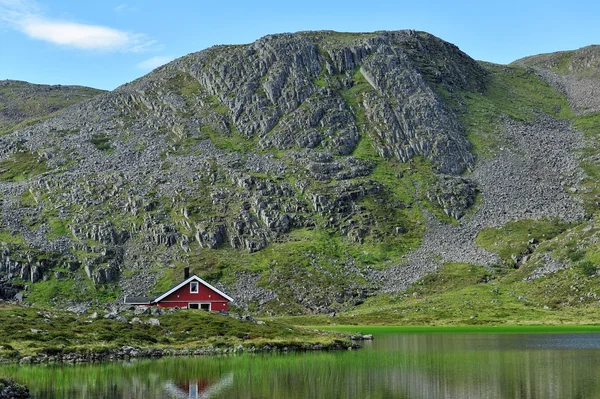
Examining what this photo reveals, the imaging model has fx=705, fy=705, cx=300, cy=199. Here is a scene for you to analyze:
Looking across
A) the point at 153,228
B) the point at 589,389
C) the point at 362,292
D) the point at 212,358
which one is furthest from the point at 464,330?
the point at 153,228

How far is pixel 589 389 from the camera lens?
46062 millimetres

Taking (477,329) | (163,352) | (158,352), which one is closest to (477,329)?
(477,329)

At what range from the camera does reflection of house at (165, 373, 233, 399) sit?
4562 cm

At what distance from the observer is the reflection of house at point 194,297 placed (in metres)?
112

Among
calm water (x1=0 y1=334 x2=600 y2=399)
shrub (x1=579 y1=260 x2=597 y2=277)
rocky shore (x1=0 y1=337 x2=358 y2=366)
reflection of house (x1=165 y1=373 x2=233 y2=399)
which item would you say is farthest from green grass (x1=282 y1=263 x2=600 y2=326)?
reflection of house (x1=165 y1=373 x2=233 y2=399)

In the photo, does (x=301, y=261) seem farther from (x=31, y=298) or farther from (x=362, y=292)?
(x=31, y=298)

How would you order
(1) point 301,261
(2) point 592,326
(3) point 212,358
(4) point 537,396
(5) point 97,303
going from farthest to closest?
1. (1) point 301,261
2. (5) point 97,303
3. (2) point 592,326
4. (3) point 212,358
5. (4) point 537,396

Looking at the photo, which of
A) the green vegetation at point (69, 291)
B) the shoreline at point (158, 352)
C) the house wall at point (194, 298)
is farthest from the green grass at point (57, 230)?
the shoreline at point (158, 352)

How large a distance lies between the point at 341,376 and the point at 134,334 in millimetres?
29778

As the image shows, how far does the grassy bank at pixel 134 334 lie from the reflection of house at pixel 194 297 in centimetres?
2281

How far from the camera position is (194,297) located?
370 ft

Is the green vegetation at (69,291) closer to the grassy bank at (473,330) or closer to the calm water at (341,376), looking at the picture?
the grassy bank at (473,330)

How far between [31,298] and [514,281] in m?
119

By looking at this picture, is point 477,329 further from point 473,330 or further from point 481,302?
point 481,302
